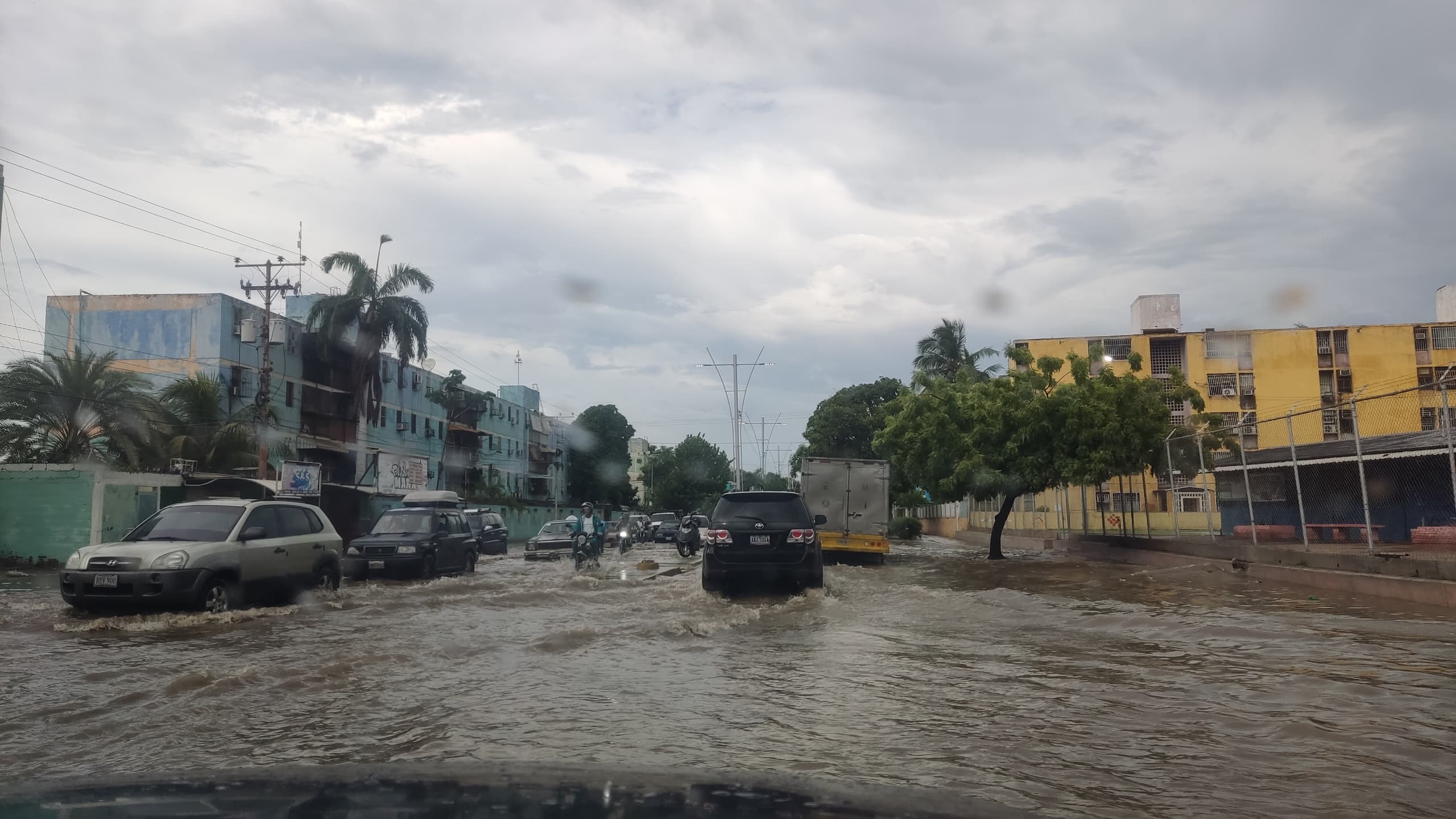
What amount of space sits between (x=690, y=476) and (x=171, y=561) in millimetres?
89535

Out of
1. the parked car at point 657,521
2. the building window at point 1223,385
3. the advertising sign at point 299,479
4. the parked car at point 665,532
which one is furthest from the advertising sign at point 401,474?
the building window at point 1223,385

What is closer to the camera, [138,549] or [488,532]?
[138,549]

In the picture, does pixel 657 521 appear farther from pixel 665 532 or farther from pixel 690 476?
pixel 690 476

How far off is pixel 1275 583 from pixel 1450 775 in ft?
45.7

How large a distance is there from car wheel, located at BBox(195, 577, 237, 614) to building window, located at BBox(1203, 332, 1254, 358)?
54.6m

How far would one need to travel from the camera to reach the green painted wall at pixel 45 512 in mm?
22953

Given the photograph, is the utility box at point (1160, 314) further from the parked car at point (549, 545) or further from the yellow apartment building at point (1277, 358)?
the parked car at point (549, 545)

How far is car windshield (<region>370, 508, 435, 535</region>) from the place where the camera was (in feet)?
64.3

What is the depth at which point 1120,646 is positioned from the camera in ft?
33.4

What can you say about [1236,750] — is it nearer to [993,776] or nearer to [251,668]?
[993,776]

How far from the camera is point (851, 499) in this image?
1019 inches

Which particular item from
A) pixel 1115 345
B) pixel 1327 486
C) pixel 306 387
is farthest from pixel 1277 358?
pixel 306 387

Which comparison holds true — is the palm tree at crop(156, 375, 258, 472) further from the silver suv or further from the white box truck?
the silver suv

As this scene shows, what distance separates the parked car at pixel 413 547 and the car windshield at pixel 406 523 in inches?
0.4
